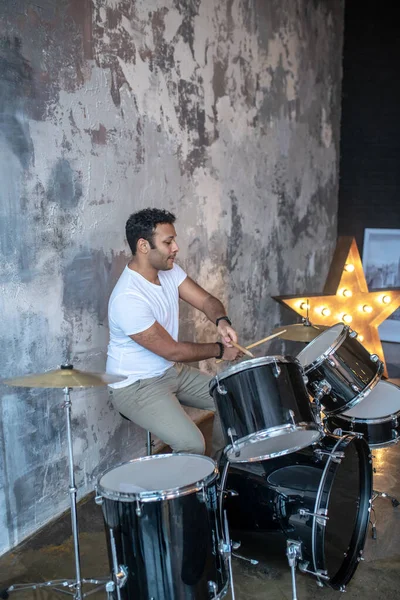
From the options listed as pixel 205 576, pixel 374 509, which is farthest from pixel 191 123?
pixel 205 576

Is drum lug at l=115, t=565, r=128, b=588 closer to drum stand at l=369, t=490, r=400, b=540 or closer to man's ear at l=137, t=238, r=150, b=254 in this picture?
drum stand at l=369, t=490, r=400, b=540

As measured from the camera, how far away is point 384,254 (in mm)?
7336

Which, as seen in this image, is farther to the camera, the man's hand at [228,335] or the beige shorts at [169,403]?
the man's hand at [228,335]

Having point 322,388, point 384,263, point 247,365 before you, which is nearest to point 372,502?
point 322,388

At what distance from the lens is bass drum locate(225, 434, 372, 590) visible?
114 inches

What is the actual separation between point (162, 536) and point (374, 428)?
5.91 ft

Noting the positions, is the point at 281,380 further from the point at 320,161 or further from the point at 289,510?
the point at 320,161

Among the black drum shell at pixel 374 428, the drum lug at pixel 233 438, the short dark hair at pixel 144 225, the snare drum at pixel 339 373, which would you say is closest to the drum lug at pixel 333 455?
the drum lug at pixel 233 438

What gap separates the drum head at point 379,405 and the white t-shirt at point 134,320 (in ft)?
3.78

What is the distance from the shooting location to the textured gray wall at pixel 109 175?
3426mm

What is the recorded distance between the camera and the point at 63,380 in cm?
270

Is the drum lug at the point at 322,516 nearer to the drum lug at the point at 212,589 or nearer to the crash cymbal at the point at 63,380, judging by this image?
the drum lug at the point at 212,589

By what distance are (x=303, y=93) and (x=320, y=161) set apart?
78 cm

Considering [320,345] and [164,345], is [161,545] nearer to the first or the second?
[164,345]
